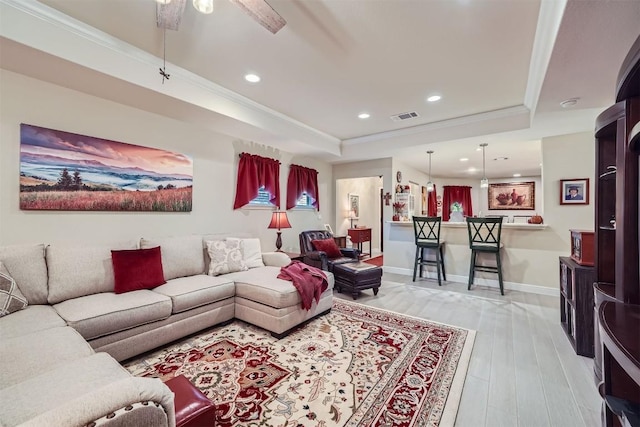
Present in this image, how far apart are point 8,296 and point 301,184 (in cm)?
396

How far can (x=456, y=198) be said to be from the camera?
933 centimetres

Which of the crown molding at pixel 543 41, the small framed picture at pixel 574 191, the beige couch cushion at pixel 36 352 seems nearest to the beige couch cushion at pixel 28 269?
the beige couch cushion at pixel 36 352

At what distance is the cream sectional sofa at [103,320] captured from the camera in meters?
0.82

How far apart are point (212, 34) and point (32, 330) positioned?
2.45 meters

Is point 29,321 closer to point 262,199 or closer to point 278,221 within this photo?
point 278,221

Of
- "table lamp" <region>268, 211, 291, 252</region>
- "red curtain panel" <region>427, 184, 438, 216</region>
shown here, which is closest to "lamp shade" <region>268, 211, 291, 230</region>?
"table lamp" <region>268, 211, 291, 252</region>

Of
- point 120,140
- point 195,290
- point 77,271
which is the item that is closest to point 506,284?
point 195,290

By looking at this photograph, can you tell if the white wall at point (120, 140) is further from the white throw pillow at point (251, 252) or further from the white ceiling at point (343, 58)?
the white throw pillow at point (251, 252)

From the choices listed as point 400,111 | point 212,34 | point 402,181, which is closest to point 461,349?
point 400,111

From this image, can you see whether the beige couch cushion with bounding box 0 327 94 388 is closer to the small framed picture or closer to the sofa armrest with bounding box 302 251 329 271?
the sofa armrest with bounding box 302 251 329 271

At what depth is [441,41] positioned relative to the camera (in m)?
2.33

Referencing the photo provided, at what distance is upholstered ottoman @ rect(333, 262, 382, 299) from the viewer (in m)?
3.76

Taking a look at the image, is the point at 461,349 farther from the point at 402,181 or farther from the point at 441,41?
the point at 402,181

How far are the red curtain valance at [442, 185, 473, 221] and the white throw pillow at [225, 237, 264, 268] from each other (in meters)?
7.54
